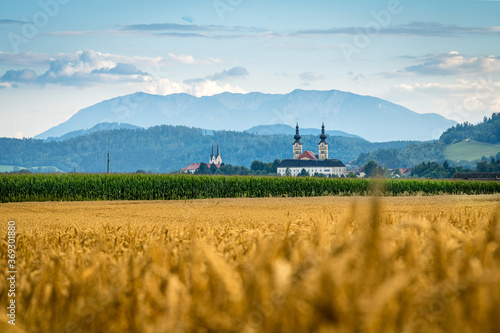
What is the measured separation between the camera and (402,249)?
3674 millimetres

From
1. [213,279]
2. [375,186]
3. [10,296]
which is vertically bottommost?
[10,296]

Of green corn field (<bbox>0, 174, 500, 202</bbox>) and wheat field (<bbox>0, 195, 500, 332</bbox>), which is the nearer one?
wheat field (<bbox>0, 195, 500, 332</bbox>)

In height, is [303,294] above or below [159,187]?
above

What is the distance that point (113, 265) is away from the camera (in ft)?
14.5

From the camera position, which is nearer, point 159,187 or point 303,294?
point 303,294

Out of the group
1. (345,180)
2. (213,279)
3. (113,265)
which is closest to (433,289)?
(213,279)

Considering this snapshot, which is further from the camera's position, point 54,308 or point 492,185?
point 492,185

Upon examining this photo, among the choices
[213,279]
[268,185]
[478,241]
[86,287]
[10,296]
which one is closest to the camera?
[213,279]

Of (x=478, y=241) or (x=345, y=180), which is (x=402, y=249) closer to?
(x=478, y=241)

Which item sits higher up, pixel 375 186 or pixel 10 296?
pixel 375 186

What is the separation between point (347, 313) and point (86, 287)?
1985mm

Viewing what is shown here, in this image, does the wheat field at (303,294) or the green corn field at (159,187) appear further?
the green corn field at (159,187)

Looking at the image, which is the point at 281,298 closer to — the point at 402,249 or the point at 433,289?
the point at 433,289

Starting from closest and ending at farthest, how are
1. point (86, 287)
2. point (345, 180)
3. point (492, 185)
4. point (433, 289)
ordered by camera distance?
1. point (433, 289)
2. point (86, 287)
3. point (345, 180)
4. point (492, 185)
